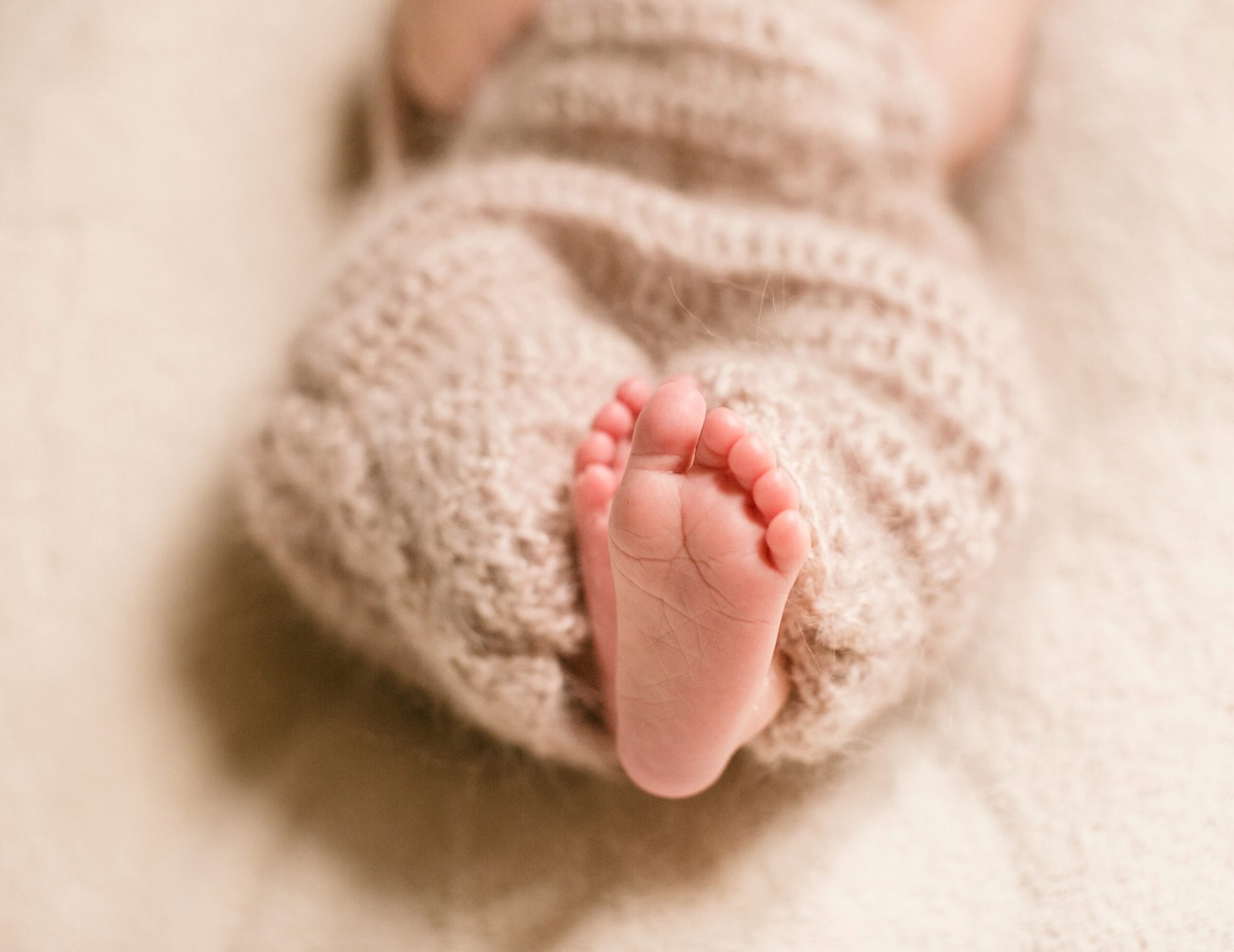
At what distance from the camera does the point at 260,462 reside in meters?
0.64

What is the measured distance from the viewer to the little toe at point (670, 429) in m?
0.43

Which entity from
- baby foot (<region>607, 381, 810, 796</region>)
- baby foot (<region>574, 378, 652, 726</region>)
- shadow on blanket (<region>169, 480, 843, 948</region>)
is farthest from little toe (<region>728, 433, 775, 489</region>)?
shadow on blanket (<region>169, 480, 843, 948</region>)

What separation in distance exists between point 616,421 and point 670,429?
10 cm

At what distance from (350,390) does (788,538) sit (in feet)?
1.11

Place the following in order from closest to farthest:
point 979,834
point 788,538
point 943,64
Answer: point 788,538 < point 979,834 < point 943,64

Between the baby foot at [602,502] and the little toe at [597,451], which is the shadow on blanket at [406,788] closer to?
the baby foot at [602,502]

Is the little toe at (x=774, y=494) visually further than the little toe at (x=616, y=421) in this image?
No

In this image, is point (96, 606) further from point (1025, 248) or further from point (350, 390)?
point (1025, 248)

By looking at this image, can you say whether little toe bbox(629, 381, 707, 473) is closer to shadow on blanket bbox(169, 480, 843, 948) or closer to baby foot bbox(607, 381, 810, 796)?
baby foot bbox(607, 381, 810, 796)

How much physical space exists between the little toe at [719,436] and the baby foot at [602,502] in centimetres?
9

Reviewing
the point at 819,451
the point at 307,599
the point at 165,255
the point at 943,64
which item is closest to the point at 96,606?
the point at 307,599

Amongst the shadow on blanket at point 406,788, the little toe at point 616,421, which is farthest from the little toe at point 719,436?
A: the shadow on blanket at point 406,788

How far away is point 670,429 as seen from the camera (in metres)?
0.43

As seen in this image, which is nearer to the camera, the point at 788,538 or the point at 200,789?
the point at 788,538
